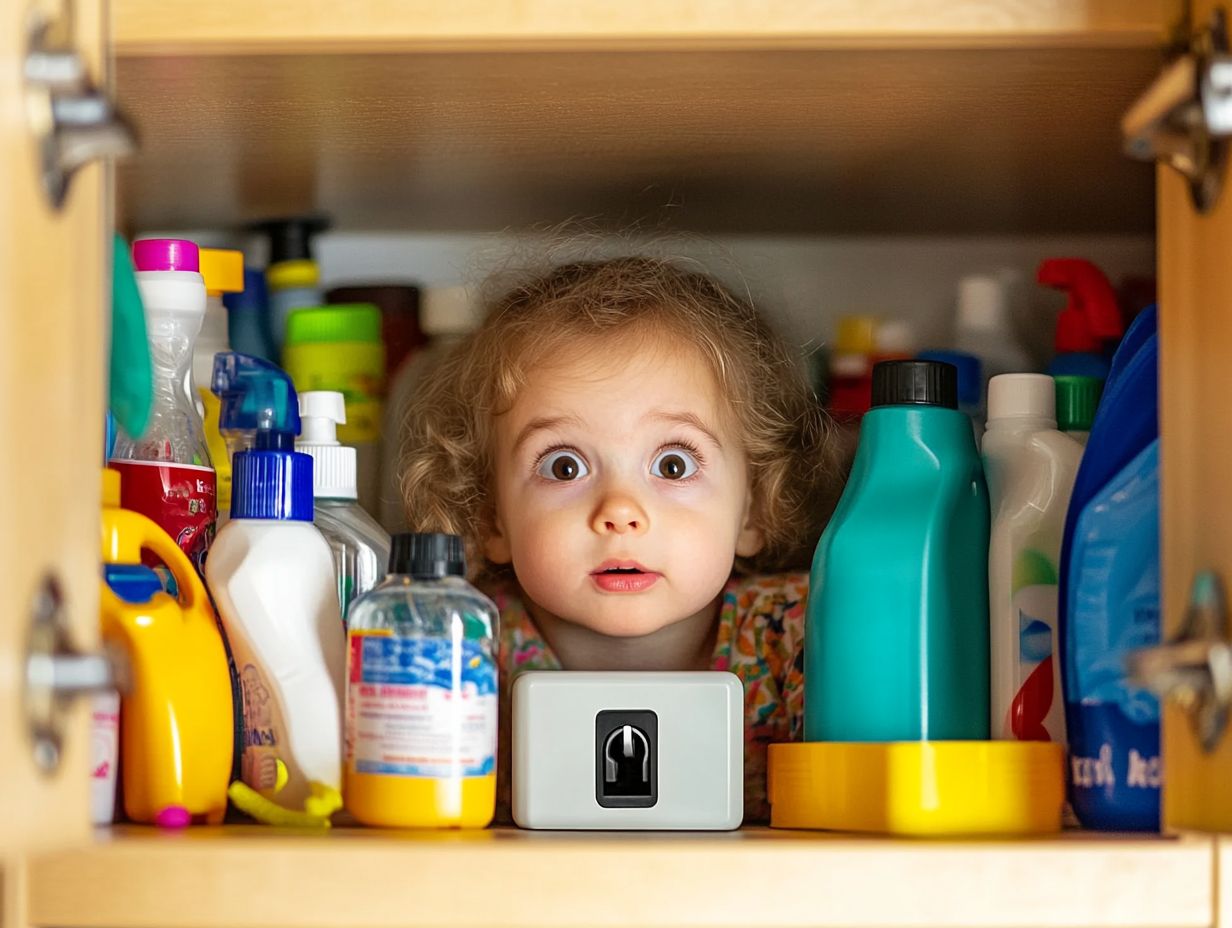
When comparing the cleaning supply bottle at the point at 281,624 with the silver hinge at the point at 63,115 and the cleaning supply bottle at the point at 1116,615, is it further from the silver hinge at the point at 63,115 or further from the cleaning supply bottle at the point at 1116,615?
the cleaning supply bottle at the point at 1116,615

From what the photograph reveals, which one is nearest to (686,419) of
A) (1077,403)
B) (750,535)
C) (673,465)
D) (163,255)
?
(673,465)

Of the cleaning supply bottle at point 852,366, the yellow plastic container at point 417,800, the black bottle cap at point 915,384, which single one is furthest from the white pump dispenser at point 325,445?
the cleaning supply bottle at point 852,366

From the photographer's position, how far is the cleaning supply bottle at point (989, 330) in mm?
1114

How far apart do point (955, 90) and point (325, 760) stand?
50 centimetres

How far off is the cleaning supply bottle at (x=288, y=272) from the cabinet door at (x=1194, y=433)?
0.72 metres

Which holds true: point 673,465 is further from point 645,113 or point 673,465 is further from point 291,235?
point 291,235

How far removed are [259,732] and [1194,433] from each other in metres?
0.50

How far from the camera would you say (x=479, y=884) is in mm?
585

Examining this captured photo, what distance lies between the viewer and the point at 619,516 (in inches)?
34.2

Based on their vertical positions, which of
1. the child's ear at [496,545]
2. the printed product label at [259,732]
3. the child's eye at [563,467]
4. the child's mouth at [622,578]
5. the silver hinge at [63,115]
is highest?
the silver hinge at [63,115]

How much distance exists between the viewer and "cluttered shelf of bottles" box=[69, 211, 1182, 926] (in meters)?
0.58

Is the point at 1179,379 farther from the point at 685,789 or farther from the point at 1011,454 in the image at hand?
the point at 685,789

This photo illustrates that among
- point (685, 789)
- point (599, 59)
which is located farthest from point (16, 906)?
point (599, 59)

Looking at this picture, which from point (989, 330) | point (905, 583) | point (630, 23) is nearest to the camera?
point (630, 23)
